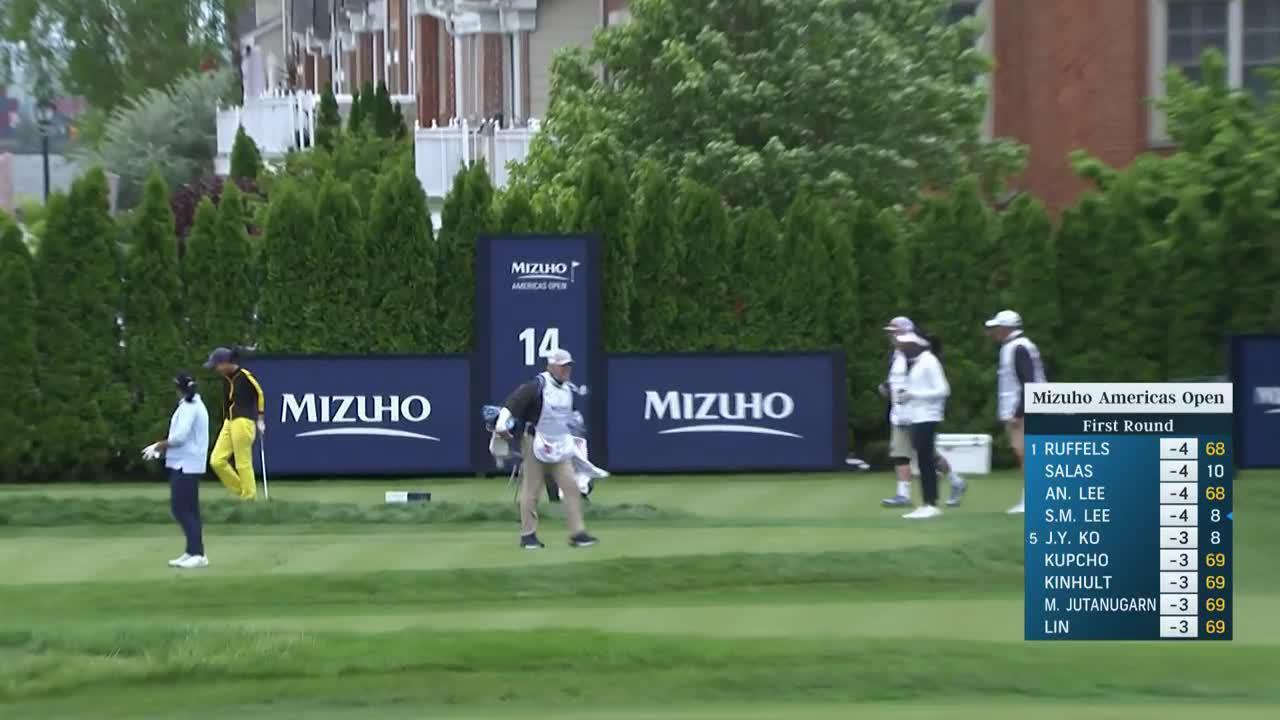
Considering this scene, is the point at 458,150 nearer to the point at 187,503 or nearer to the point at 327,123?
the point at 327,123

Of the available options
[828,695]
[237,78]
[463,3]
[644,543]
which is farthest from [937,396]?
[237,78]

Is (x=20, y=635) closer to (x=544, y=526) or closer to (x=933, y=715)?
(x=933, y=715)

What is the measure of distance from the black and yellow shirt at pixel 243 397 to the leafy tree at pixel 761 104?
683cm

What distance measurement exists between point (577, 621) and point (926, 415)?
6433 mm

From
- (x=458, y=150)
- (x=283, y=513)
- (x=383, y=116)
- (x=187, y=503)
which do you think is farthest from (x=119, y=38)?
(x=187, y=503)

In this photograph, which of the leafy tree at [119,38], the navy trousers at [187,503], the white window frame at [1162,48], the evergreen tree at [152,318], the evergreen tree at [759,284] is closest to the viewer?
the navy trousers at [187,503]

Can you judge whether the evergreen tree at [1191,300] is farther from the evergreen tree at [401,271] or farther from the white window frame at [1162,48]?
the white window frame at [1162,48]

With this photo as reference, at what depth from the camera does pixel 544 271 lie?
27.7 metres

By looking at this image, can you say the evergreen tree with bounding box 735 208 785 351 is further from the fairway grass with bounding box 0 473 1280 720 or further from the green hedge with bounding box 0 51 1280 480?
the fairway grass with bounding box 0 473 1280 720

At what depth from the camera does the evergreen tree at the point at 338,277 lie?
28500 millimetres

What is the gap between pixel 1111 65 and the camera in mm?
36344

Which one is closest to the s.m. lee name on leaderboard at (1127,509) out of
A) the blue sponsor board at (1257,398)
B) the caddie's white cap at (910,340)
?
the caddie's white cap at (910,340)

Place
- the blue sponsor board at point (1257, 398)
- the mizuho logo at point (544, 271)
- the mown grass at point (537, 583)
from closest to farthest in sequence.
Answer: the mown grass at point (537, 583) < the blue sponsor board at point (1257, 398) < the mizuho logo at point (544, 271)

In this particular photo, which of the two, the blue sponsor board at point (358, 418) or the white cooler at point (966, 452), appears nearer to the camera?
the white cooler at point (966, 452)
